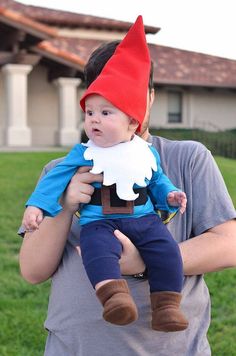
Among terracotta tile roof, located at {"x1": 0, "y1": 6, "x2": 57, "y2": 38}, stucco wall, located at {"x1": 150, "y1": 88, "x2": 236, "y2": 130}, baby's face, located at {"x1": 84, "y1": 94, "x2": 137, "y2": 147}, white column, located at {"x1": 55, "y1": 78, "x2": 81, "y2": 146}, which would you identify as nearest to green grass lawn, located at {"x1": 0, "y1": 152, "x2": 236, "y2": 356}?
baby's face, located at {"x1": 84, "y1": 94, "x2": 137, "y2": 147}

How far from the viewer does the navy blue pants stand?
6.45 ft

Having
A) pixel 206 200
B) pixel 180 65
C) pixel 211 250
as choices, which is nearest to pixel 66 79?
pixel 180 65

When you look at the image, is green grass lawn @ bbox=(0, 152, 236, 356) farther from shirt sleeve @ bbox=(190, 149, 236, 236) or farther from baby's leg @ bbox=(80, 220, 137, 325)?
baby's leg @ bbox=(80, 220, 137, 325)

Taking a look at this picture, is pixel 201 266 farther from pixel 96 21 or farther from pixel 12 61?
pixel 96 21

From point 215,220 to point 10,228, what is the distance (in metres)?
6.26

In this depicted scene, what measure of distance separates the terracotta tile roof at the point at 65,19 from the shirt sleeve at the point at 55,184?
26.5 m

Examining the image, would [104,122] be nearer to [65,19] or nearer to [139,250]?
[139,250]

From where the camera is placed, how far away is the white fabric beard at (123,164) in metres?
2.08

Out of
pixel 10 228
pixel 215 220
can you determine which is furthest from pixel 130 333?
pixel 10 228

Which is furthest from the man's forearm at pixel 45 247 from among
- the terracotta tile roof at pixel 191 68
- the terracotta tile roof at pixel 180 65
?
the terracotta tile roof at pixel 191 68

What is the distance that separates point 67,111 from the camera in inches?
925

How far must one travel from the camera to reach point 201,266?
84.1 inches

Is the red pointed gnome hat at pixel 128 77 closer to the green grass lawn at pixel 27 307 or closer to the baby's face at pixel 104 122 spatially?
the baby's face at pixel 104 122

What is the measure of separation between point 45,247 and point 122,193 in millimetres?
325
